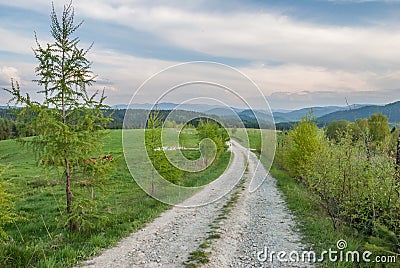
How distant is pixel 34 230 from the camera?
1093 cm

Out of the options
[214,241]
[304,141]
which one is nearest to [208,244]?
[214,241]

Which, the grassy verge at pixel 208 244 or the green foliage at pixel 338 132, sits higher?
the green foliage at pixel 338 132

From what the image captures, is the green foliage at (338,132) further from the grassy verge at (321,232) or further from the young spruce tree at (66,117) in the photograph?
the young spruce tree at (66,117)

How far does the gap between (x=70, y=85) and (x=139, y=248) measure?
215 inches

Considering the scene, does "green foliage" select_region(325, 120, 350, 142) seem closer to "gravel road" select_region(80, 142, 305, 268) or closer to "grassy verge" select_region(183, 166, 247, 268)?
"gravel road" select_region(80, 142, 305, 268)

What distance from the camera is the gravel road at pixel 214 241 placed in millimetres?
7766

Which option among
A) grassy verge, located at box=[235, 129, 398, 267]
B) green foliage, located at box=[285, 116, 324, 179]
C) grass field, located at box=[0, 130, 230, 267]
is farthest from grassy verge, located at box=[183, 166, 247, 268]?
green foliage, located at box=[285, 116, 324, 179]

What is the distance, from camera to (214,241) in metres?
9.08

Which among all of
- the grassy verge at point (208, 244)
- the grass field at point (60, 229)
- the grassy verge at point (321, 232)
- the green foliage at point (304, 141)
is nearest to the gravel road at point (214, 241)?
the grassy verge at point (208, 244)

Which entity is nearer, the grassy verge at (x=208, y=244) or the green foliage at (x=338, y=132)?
the grassy verge at (x=208, y=244)

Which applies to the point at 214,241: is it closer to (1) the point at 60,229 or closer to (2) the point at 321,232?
(2) the point at 321,232

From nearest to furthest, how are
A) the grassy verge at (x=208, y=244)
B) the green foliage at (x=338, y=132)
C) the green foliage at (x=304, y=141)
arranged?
the grassy verge at (x=208, y=244)
the green foliage at (x=338, y=132)
the green foliage at (x=304, y=141)

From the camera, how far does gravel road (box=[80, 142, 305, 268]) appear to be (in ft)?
25.5

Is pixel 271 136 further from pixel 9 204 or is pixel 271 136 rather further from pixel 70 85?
pixel 9 204
